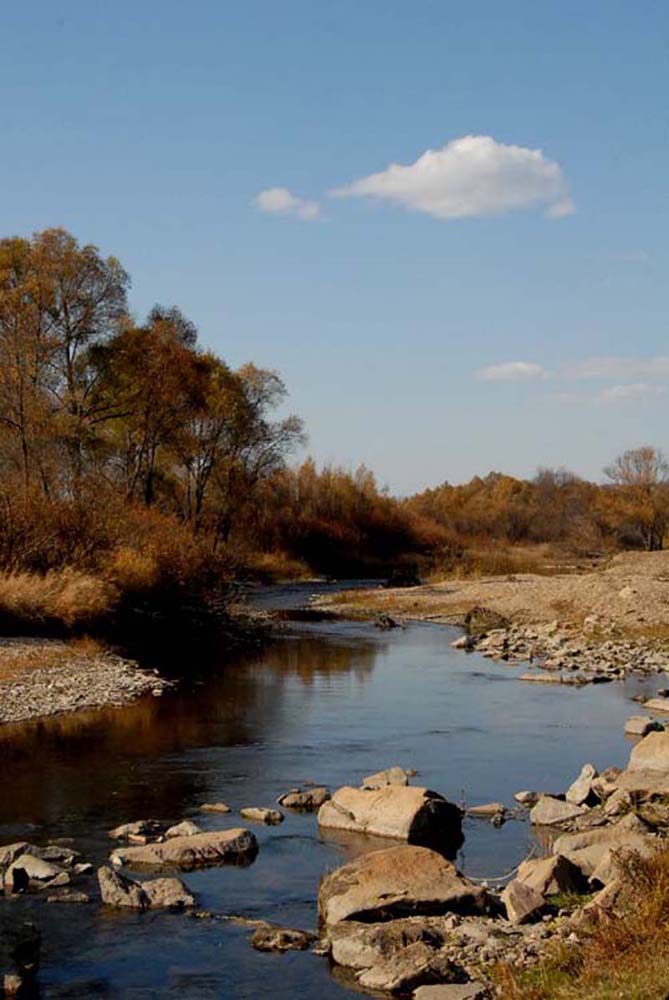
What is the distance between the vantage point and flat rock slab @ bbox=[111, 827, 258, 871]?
13438mm

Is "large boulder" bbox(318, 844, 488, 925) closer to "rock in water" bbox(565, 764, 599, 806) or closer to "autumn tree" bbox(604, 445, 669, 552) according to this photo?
"rock in water" bbox(565, 764, 599, 806)

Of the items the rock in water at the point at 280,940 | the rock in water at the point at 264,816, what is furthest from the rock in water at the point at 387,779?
the rock in water at the point at 280,940

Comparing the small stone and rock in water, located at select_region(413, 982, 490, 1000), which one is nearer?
rock in water, located at select_region(413, 982, 490, 1000)

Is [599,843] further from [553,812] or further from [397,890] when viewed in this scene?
[397,890]

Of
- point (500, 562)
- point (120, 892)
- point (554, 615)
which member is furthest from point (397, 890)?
point (500, 562)

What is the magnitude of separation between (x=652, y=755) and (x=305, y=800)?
4839 mm

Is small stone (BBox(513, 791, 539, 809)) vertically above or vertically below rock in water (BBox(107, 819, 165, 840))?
below

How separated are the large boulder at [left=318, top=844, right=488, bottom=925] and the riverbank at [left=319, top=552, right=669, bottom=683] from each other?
17.0 metres

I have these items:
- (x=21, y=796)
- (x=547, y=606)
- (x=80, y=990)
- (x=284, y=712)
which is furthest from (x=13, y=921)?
(x=547, y=606)

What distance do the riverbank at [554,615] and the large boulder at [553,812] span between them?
13.4m

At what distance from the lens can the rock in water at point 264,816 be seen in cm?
1527

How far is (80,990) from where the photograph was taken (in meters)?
9.85

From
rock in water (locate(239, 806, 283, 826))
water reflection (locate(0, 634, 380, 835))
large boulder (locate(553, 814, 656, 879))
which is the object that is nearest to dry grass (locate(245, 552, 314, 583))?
water reflection (locate(0, 634, 380, 835))

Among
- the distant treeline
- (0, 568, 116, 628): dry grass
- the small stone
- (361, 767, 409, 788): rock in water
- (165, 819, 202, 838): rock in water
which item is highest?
the distant treeline
